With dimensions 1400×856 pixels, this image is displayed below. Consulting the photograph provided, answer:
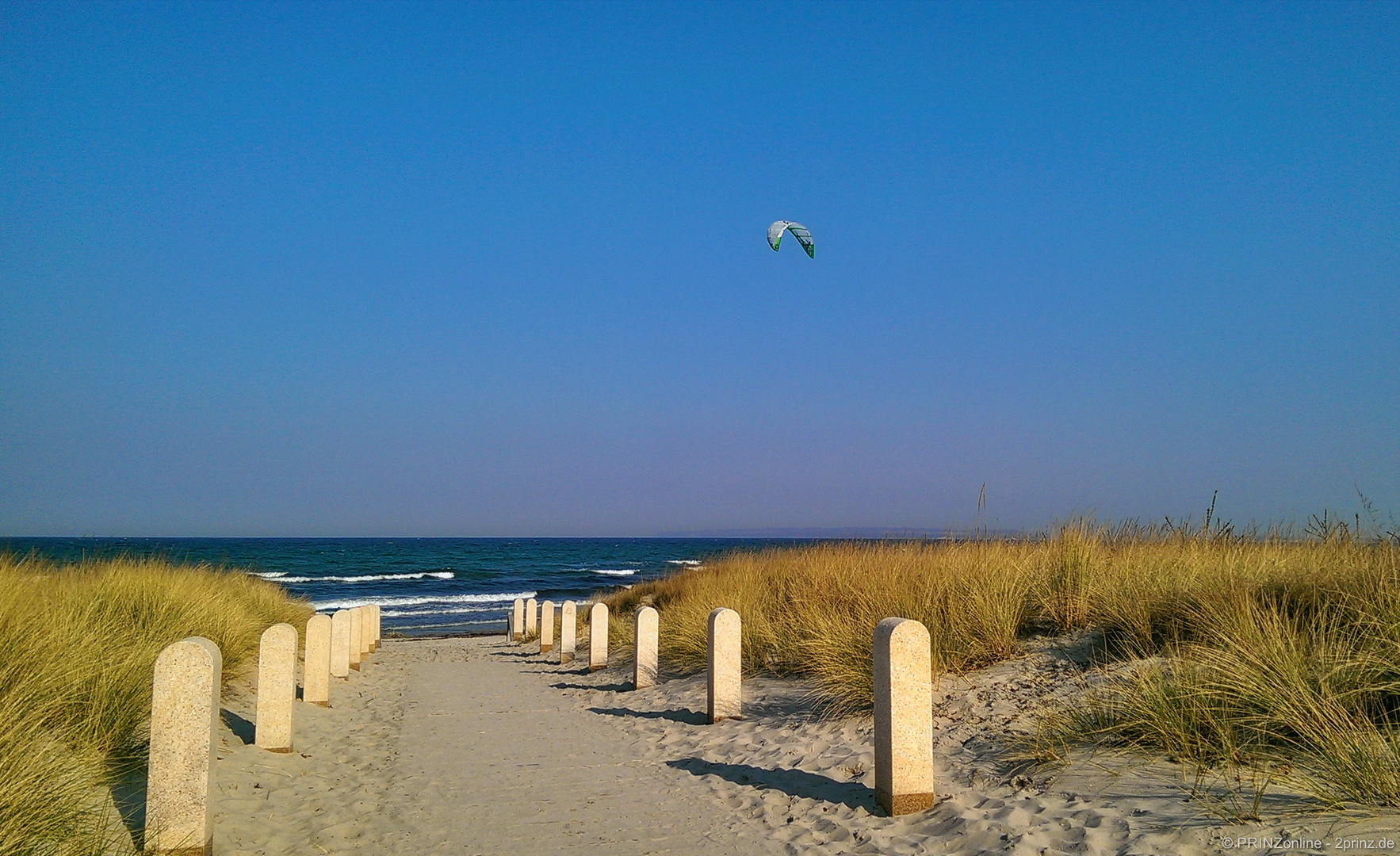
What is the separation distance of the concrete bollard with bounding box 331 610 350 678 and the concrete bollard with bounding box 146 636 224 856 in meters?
6.74

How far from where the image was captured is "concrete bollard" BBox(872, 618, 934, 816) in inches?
186

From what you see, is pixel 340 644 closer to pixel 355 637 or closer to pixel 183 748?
pixel 355 637

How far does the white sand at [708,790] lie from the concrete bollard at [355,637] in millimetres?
3925

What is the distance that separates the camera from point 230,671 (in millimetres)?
8766

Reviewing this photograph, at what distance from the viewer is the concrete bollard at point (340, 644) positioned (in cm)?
1097

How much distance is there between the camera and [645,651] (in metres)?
10.4

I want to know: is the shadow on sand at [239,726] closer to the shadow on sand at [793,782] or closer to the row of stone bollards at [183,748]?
the row of stone bollards at [183,748]

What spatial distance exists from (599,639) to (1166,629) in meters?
7.99

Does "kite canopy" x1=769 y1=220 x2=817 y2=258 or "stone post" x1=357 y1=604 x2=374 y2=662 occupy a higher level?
"kite canopy" x1=769 y1=220 x2=817 y2=258

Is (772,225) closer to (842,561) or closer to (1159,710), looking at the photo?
(842,561)

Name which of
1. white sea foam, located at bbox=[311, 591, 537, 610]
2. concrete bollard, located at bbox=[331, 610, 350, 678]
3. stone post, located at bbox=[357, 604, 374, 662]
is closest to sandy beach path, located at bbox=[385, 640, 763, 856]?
concrete bollard, located at bbox=[331, 610, 350, 678]

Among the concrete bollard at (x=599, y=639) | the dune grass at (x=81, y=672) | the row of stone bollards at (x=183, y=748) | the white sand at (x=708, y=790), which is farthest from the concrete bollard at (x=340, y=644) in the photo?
the row of stone bollards at (x=183, y=748)

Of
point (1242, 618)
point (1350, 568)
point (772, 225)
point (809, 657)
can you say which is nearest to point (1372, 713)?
point (1242, 618)

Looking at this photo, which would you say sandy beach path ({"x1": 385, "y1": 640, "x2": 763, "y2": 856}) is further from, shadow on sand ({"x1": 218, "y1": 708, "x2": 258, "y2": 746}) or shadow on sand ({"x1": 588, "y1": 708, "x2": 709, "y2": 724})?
shadow on sand ({"x1": 218, "y1": 708, "x2": 258, "y2": 746})
